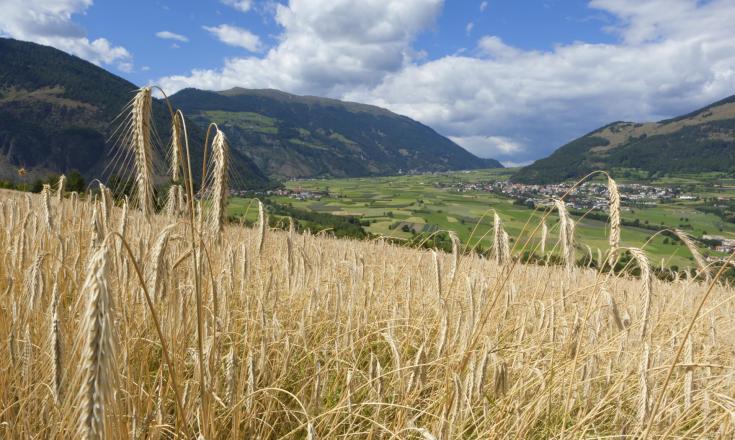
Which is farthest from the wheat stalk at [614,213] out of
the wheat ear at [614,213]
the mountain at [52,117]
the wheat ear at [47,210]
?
the mountain at [52,117]

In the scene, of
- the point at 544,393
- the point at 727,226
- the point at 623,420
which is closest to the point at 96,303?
the point at 544,393

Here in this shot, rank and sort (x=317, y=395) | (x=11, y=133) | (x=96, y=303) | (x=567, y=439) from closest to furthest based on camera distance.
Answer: (x=96, y=303) → (x=567, y=439) → (x=317, y=395) → (x=11, y=133)

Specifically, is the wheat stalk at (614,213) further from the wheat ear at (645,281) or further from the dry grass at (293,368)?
the dry grass at (293,368)

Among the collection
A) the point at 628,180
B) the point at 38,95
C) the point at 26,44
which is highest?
the point at 26,44

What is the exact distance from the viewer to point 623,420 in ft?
9.98

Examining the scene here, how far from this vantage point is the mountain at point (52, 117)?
15100cm

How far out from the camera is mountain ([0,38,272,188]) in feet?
495

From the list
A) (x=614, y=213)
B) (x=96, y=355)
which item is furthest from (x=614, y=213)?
(x=96, y=355)

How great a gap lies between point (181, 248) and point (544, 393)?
358 cm

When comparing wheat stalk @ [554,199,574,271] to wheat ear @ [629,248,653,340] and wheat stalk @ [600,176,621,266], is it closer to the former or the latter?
wheat stalk @ [600,176,621,266]

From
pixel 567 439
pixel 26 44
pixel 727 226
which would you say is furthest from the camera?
pixel 26 44

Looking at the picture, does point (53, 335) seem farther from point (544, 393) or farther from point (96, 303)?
point (544, 393)

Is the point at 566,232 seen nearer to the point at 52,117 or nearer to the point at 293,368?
the point at 293,368

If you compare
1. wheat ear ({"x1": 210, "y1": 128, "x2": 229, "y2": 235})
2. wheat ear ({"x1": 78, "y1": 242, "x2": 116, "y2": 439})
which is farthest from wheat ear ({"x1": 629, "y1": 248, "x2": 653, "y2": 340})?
wheat ear ({"x1": 78, "y1": 242, "x2": 116, "y2": 439})
